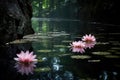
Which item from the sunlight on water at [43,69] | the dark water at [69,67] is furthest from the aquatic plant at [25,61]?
the sunlight on water at [43,69]

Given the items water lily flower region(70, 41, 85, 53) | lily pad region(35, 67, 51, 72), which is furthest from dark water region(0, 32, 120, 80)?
water lily flower region(70, 41, 85, 53)

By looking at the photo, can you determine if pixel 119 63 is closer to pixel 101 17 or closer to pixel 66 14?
pixel 101 17

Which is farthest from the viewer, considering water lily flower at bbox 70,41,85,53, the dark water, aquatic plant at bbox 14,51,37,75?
water lily flower at bbox 70,41,85,53

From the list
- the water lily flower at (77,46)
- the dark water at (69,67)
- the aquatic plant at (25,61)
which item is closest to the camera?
the aquatic plant at (25,61)

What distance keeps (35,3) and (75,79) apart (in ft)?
179

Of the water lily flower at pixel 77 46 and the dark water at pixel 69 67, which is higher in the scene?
the water lily flower at pixel 77 46

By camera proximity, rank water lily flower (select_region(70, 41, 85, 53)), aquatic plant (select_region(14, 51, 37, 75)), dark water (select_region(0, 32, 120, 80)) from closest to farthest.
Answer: aquatic plant (select_region(14, 51, 37, 75)) → dark water (select_region(0, 32, 120, 80)) → water lily flower (select_region(70, 41, 85, 53))

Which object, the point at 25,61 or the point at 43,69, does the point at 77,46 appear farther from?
the point at 25,61

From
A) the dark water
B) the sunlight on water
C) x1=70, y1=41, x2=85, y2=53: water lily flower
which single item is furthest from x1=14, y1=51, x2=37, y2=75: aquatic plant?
x1=70, y1=41, x2=85, y2=53: water lily flower

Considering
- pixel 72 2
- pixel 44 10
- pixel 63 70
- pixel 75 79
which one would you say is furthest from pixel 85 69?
pixel 44 10

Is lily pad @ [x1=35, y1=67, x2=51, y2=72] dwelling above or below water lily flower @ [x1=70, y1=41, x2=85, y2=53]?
below

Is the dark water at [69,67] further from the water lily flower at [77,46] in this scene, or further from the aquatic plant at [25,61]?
the water lily flower at [77,46]

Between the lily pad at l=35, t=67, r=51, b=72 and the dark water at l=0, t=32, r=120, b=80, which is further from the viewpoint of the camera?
the lily pad at l=35, t=67, r=51, b=72

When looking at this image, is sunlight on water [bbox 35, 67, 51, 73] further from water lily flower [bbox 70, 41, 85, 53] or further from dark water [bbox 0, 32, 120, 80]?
water lily flower [bbox 70, 41, 85, 53]
